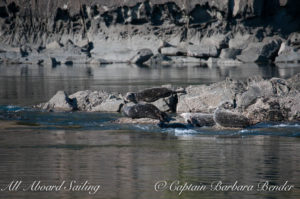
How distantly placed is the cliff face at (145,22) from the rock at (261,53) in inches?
194

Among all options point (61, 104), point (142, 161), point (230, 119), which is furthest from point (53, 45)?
point (142, 161)

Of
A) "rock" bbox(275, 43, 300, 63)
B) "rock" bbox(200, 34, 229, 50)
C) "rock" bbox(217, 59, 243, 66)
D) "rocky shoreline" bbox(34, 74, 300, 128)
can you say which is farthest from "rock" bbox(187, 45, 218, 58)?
"rocky shoreline" bbox(34, 74, 300, 128)

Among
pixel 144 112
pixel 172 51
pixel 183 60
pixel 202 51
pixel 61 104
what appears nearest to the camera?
pixel 144 112

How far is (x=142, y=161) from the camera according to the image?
9.39m

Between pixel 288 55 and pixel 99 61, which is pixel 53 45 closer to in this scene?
pixel 99 61

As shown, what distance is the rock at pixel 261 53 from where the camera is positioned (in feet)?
147

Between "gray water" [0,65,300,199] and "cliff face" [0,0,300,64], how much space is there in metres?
37.3

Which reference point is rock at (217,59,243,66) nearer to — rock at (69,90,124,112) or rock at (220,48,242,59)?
rock at (220,48,242,59)

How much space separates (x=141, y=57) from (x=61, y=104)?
31.3m

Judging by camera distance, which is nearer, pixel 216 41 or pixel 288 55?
pixel 288 55

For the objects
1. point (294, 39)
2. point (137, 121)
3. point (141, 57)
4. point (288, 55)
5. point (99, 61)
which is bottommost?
point (99, 61)

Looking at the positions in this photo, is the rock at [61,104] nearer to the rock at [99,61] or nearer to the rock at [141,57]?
the rock at [141,57]

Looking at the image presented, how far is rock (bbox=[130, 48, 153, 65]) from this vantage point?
47688 mm

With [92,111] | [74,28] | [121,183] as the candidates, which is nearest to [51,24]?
[74,28]
